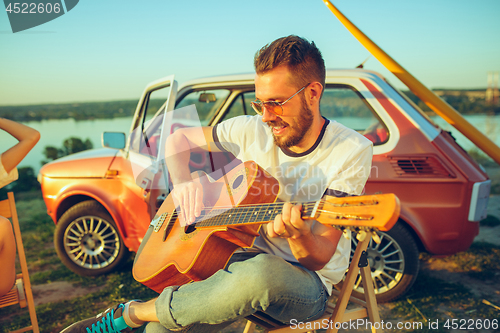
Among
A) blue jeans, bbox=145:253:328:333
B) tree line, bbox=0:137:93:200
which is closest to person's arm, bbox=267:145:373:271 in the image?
blue jeans, bbox=145:253:328:333

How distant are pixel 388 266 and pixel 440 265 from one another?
4.31 feet

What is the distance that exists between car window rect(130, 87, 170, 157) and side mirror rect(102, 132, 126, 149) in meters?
0.24

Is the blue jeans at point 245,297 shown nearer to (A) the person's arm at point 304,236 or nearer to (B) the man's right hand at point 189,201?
(A) the person's arm at point 304,236

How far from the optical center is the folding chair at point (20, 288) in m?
2.32

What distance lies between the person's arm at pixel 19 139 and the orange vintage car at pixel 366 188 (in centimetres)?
92

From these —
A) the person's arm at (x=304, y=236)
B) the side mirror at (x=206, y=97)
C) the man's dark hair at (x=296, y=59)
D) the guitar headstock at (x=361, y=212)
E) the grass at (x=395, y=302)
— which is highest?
the man's dark hair at (x=296, y=59)

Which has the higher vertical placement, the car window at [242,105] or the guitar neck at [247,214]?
the car window at [242,105]

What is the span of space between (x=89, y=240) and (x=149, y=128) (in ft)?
4.80

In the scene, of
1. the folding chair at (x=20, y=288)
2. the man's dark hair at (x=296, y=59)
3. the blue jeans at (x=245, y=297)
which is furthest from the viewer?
the folding chair at (x=20, y=288)

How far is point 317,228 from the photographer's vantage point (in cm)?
172

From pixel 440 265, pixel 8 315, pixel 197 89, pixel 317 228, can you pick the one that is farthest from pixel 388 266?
pixel 8 315

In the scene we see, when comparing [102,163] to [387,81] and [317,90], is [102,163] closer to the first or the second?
[317,90]

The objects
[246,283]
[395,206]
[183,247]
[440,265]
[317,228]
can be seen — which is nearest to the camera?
[395,206]

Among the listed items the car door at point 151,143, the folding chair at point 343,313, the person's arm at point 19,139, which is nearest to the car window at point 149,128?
the car door at point 151,143
